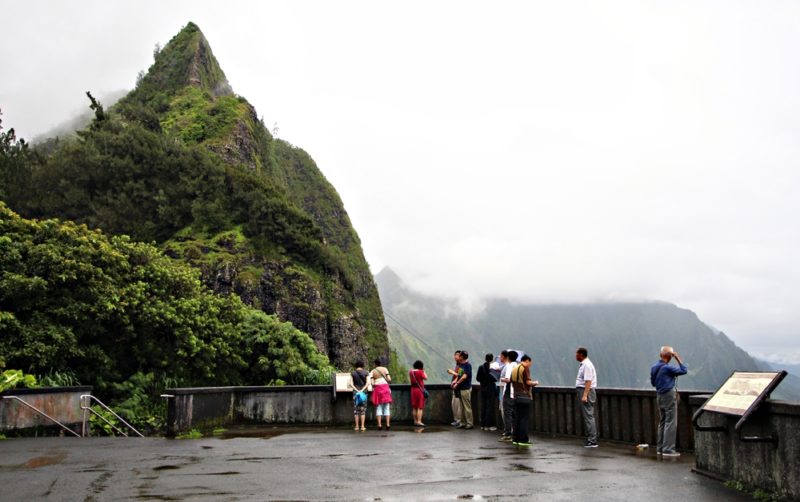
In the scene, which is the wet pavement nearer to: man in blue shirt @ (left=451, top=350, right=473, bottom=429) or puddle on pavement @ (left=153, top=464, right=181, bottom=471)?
puddle on pavement @ (left=153, top=464, right=181, bottom=471)

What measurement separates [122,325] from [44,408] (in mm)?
8101

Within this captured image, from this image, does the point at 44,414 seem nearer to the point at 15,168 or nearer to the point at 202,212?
the point at 202,212

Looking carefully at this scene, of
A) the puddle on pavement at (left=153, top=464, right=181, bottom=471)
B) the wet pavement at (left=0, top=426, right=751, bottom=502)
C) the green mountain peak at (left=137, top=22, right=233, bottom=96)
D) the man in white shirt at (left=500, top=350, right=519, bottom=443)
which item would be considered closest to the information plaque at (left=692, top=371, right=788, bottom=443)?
the wet pavement at (left=0, top=426, right=751, bottom=502)

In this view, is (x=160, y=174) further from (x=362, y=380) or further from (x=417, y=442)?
(x=417, y=442)

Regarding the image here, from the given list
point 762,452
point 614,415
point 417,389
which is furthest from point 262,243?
point 762,452

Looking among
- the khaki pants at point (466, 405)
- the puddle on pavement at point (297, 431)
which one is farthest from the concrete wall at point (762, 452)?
the khaki pants at point (466, 405)

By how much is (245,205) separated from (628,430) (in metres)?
44.7

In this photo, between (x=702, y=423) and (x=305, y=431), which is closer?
(x=702, y=423)

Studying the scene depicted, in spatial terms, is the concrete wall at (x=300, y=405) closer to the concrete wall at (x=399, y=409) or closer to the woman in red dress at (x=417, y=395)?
the concrete wall at (x=399, y=409)

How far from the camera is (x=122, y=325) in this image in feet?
→ 74.6

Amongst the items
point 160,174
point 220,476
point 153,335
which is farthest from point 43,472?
point 160,174

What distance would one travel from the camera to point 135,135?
55375mm

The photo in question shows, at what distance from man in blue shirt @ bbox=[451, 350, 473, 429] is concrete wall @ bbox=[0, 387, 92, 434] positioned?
8.83m

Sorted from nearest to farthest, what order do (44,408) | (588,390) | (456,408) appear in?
1. (588,390)
2. (44,408)
3. (456,408)
